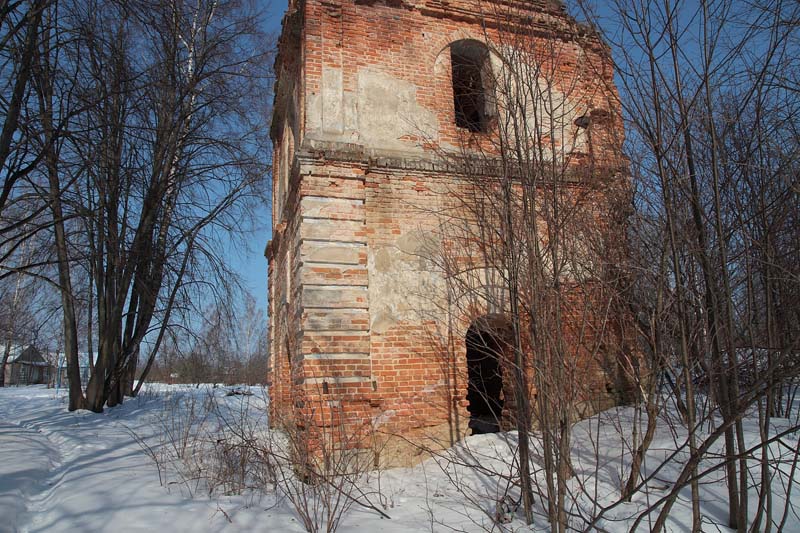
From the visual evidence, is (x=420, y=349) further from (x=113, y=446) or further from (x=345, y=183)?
(x=113, y=446)

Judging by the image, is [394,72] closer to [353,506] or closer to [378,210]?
[378,210]

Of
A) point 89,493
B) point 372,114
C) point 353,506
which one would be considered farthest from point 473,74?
point 89,493

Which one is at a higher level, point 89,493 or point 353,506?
point 89,493

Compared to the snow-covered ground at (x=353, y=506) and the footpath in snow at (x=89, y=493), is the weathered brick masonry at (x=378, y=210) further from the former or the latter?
the footpath in snow at (x=89, y=493)

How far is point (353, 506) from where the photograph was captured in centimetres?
498

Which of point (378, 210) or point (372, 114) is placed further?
point (372, 114)

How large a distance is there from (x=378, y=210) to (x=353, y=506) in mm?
3613

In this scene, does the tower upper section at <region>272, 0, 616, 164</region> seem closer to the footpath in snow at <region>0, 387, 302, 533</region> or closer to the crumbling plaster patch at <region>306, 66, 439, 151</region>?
the crumbling plaster patch at <region>306, 66, 439, 151</region>

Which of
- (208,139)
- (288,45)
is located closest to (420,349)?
(288,45)

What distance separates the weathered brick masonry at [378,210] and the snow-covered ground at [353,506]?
0.94m

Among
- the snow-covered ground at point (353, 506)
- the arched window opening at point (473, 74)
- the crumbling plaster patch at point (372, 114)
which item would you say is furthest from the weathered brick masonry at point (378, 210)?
the snow-covered ground at point (353, 506)

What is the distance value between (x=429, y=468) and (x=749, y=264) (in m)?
4.01

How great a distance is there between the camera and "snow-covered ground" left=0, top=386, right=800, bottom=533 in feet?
13.7

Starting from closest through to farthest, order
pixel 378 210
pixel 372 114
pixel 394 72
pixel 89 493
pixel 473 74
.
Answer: pixel 89 493
pixel 378 210
pixel 372 114
pixel 394 72
pixel 473 74
